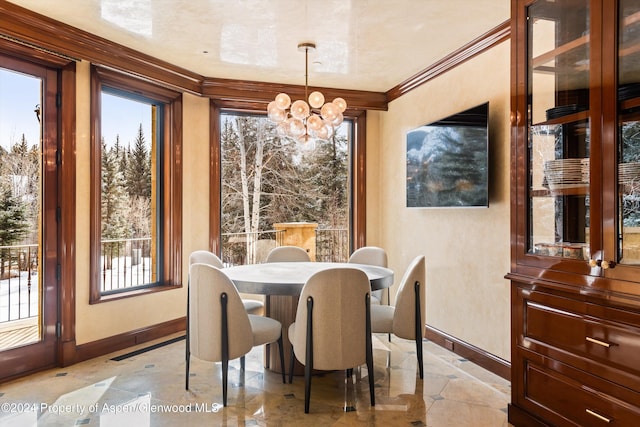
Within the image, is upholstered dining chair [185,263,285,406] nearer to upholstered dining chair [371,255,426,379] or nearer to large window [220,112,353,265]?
upholstered dining chair [371,255,426,379]

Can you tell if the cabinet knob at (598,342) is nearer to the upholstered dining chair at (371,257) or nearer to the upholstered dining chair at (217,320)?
the upholstered dining chair at (217,320)

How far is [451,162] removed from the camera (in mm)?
3910

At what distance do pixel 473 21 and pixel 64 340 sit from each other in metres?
3.98

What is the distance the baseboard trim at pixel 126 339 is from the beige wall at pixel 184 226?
0.04 meters

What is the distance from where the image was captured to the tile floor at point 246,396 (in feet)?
8.70

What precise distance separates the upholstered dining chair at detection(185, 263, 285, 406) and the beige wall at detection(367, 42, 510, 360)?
75.7 inches

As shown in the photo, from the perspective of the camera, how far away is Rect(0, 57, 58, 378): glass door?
10.9ft

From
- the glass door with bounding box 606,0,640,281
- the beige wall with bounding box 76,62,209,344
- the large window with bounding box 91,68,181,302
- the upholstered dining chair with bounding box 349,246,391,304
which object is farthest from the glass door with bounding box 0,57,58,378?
the glass door with bounding box 606,0,640,281

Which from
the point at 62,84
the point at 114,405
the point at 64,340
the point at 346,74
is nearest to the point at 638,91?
the point at 346,74

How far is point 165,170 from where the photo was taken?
4637mm

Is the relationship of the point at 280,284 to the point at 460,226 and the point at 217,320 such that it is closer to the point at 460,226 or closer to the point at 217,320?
the point at 217,320

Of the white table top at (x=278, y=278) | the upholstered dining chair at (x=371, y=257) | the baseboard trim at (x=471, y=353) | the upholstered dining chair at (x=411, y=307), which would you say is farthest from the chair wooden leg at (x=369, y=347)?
the upholstered dining chair at (x=371, y=257)

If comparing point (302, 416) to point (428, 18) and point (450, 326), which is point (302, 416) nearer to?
point (450, 326)

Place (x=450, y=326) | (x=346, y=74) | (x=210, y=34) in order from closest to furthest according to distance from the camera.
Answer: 1. (x=210, y=34)
2. (x=450, y=326)
3. (x=346, y=74)
